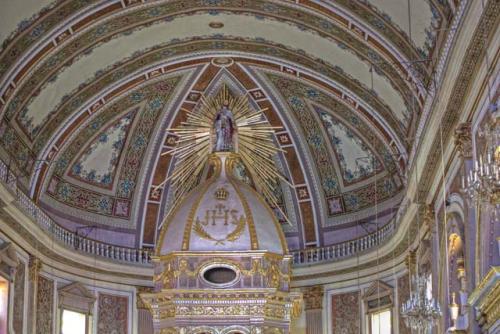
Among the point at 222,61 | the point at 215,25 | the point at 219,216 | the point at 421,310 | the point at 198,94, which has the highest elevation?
the point at 215,25

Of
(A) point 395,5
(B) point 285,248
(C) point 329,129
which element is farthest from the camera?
(C) point 329,129

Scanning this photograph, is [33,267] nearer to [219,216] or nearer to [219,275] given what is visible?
[219,275]

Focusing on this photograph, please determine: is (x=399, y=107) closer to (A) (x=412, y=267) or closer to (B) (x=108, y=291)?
(A) (x=412, y=267)

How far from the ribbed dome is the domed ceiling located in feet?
7.19

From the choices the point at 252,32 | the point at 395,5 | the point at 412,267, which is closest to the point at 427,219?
the point at 412,267

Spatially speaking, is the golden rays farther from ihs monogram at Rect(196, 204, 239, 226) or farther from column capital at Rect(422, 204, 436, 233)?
column capital at Rect(422, 204, 436, 233)

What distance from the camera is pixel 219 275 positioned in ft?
74.0

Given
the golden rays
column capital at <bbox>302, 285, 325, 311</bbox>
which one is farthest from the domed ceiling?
column capital at <bbox>302, 285, 325, 311</bbox>

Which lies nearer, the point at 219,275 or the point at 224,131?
the point at 219,275

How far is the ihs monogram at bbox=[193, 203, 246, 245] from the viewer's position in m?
22.8

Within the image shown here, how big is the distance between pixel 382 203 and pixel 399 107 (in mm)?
3335

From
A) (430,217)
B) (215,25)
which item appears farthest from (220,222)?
(430,217)

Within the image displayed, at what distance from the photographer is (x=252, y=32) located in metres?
23.0

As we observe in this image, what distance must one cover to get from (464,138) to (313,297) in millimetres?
9348
